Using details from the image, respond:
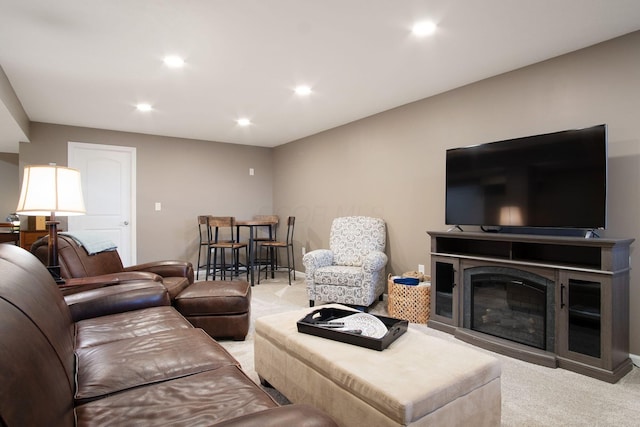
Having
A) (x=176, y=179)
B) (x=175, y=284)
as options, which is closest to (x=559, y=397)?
(x=175, y=284)

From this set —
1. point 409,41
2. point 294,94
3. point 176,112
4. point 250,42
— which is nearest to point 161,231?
point 176,112

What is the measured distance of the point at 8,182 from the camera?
21.0ft

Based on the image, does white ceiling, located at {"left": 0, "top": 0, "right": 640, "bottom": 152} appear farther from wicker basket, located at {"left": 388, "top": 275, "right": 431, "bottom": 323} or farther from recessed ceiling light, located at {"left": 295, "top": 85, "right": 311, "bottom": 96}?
wicker basket, located at {"left": 388, "top": 275, "right": 431, "bottom": 323}

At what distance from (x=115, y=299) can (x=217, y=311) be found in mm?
821

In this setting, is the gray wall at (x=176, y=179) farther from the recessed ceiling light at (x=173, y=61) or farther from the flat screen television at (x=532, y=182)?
the flat screen television at (x=532, y=182)

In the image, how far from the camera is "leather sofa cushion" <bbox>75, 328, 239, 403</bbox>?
4.09ft

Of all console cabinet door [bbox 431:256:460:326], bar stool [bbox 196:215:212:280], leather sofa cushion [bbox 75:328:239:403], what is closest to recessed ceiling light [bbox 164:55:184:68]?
leather sofa cushion [bbox 75:328:239:403]

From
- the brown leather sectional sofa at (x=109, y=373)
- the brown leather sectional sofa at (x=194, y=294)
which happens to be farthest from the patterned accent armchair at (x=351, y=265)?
the brown leather sectional sofa at (x=109, y=373)

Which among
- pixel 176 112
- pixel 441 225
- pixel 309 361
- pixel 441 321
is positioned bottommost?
pixel 441 321

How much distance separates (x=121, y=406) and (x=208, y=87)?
3028 mm

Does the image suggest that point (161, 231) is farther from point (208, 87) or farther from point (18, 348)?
point (18, 348)

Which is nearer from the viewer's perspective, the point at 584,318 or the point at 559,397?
the point at 559,397

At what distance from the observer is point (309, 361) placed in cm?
159

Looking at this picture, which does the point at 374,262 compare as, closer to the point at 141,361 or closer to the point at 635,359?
the point at 635,359
